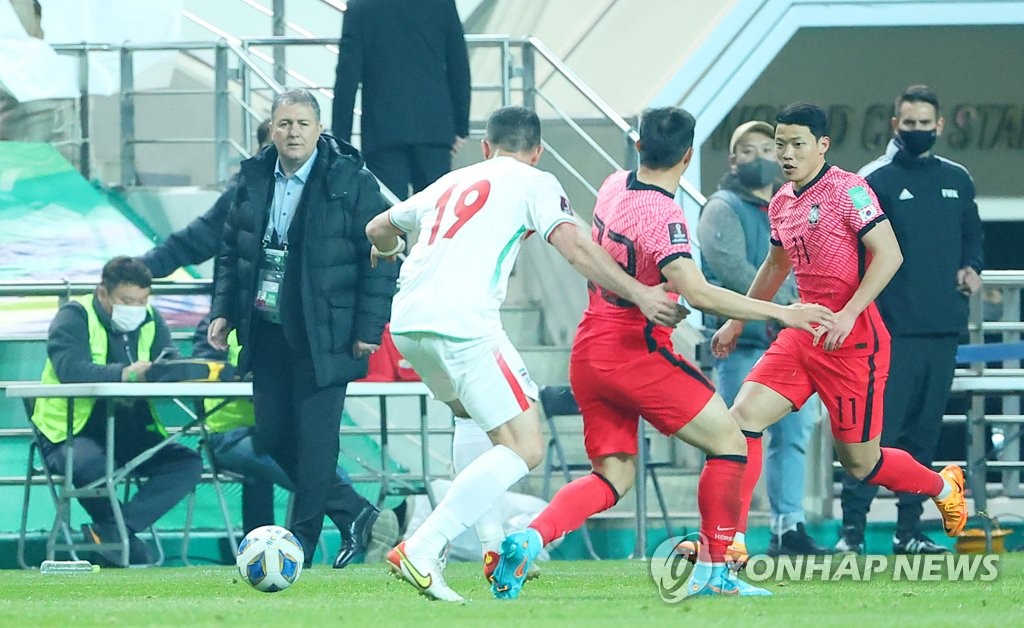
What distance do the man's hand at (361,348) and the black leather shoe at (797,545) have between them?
8.78 ft

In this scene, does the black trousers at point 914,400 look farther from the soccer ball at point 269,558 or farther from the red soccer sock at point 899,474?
the soccer ball at point 269,558

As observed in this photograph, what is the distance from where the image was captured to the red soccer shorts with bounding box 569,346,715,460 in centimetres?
739

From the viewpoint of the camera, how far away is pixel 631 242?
738 cm

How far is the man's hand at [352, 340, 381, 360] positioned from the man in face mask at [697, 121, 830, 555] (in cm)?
217

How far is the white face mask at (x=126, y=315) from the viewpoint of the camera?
10.9 meters

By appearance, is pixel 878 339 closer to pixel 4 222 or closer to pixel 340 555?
pixel 340 555

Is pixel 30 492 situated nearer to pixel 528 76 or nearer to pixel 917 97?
pixel 528 76

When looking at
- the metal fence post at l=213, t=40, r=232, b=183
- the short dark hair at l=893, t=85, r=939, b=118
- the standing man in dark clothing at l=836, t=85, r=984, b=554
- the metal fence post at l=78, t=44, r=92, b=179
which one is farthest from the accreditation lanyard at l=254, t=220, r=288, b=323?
the metal fence post at l=78, t=44, r=92, b=179

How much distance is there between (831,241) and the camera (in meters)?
8.34

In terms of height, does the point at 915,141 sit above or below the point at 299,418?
above

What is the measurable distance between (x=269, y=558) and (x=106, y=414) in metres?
2.95

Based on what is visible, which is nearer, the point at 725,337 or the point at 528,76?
the point at 725,337

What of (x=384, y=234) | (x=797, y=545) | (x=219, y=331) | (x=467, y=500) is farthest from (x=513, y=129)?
(x=797, y=545)

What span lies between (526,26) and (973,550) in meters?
7.79
